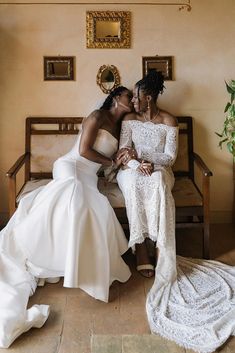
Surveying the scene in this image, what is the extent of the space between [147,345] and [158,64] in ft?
7.02

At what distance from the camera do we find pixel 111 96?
3092mm

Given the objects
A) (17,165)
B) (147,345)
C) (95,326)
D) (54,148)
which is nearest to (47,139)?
(54,148)

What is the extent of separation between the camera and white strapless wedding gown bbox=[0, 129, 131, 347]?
238 cm

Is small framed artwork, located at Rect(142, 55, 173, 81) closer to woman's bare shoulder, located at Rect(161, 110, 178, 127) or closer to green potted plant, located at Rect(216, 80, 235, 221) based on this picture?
woman's bare shoulder, located at Rect(161, 110, 178, 127)

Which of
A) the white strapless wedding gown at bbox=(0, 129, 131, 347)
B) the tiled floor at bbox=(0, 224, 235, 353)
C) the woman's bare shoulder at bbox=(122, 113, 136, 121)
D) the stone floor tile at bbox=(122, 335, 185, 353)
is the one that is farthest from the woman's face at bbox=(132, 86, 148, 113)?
the stone floor tile at bbox=(122, 335, 185, 353)

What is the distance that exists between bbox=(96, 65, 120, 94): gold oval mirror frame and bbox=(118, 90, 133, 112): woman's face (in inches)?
8.9

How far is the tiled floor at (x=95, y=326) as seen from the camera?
201cm

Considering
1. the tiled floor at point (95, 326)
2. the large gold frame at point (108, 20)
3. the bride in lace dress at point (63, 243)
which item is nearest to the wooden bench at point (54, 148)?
the bride in lace dress at point (63, 243)

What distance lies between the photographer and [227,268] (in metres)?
2.75

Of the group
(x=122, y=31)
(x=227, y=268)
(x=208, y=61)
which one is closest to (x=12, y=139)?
(x=122, y=31)

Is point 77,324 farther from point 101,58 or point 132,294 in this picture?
point 101,58

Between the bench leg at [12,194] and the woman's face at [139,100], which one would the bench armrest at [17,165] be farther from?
the woman's face at [139,100]

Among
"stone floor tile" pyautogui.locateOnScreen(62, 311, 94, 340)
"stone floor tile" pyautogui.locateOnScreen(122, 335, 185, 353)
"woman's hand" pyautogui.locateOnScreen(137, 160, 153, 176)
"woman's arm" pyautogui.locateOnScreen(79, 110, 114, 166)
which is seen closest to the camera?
"stone floor tile" pyautogui.locateOnScreen(122, 335, 185, 353)

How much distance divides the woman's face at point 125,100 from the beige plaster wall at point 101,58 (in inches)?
9.3
